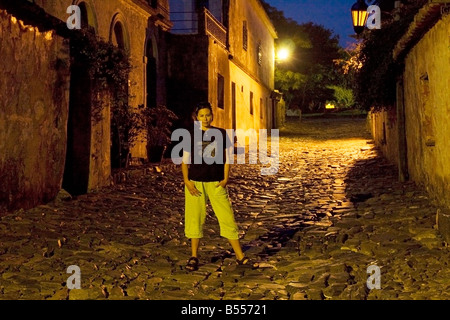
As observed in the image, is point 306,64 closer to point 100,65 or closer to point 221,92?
point 221,92

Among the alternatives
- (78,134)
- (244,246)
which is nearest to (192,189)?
(244,246)

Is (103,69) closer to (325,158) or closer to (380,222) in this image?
(380,222)

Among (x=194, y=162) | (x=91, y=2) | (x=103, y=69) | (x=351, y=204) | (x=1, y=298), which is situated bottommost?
(x=1, y=298)

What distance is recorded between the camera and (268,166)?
15.5 meters

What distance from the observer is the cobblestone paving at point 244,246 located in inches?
194

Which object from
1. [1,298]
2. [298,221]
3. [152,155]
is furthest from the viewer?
[152,155]

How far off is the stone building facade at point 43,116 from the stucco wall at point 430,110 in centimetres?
585

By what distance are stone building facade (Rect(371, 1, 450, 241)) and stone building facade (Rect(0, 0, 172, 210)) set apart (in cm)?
576

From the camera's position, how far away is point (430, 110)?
29.5 feet

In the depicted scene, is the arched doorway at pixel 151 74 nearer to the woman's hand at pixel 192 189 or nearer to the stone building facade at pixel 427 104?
the stone building facade at pixel 427 104

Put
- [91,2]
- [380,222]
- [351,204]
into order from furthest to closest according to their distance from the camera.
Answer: [91,2], [351,204], [380,222]

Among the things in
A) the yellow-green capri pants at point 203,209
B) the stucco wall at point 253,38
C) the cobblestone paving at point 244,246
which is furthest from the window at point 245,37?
the yellow-green capri pants at point 203,209

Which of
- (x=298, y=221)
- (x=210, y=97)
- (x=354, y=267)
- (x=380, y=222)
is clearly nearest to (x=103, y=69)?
(x=298, y=221)

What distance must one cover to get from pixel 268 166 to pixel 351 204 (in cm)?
631
